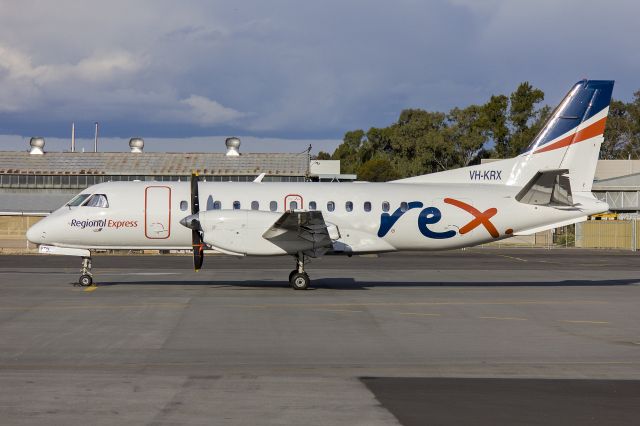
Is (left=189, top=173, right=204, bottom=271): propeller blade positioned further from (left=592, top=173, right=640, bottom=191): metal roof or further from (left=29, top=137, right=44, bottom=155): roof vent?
(left=592, top=173, right=640, bottom=191): metal roof

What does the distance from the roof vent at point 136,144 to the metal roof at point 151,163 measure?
4.95 ft

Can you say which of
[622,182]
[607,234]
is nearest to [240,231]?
[607,234]

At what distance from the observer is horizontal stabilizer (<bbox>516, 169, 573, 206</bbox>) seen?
23.2 meters

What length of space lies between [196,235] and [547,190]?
10.3m

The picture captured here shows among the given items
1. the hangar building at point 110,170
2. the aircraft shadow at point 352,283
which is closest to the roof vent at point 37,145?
the hangar building at point 110,170

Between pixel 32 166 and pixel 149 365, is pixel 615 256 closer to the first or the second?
pixel 149 365

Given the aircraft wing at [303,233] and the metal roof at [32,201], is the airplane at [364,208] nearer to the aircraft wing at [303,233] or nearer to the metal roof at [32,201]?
the aircraft wing at [303,233]

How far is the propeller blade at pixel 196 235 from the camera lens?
22.3 meters

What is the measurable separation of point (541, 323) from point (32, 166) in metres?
55.1

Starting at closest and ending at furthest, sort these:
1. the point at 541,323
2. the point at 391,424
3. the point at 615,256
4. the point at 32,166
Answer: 1. the point at 391,424
2. the point at 541,323
3. the point at 615,256
4. the point at 32,166

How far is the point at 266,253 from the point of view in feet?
73.8

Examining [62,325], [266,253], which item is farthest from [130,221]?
[62,325]

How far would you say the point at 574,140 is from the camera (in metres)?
24.5

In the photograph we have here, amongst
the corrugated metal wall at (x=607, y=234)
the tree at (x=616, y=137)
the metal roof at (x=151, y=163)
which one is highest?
the tree at (x=616, y=137)
